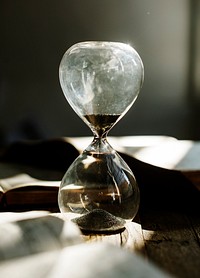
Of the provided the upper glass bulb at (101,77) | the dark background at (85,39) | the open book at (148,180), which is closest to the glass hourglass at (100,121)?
the upper glass bulb at (101,77)

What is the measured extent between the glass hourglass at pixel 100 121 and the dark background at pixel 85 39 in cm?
81

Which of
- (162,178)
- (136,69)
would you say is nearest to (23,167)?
(162,178)

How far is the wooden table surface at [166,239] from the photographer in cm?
61

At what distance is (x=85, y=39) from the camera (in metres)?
1.59

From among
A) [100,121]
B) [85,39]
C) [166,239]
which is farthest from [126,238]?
[85,39]

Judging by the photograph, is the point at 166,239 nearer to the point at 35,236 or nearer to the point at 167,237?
the point at 167,237

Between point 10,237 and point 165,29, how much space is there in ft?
3.61

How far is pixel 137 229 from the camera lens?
2.56ft

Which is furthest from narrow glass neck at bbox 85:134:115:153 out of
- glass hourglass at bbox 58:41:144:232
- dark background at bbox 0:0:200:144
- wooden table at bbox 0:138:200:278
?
dark background at bbox 0:0:200:144

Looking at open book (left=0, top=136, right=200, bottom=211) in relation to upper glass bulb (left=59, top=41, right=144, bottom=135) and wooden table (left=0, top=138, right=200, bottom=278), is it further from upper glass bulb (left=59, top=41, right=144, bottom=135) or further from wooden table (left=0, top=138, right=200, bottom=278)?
upper glass bulb (left=59, top=41, right=144, bottom=135)

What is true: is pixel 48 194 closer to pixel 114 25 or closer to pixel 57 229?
pixel 57 229

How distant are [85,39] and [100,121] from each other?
33.8 inches

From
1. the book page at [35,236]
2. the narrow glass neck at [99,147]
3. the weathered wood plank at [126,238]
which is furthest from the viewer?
the narrow glass neck at [99,147]

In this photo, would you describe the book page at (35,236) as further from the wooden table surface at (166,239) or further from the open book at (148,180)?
the open book at (148,180)
